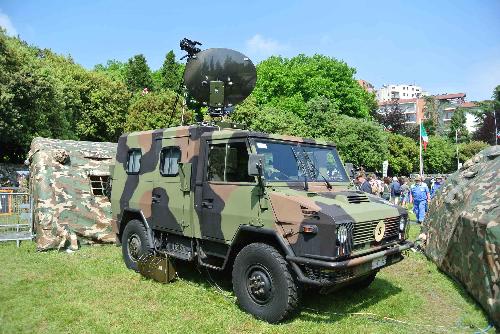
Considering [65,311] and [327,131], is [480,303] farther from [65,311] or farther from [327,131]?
[327,131]

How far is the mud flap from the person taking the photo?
7125 mm

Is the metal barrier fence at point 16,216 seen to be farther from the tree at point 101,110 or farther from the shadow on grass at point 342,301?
the tree at point 101,110

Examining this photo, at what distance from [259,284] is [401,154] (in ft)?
144

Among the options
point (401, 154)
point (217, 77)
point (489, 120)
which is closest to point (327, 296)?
point (217, 77)

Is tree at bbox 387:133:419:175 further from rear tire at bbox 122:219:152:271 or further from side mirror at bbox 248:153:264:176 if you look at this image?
side mirror at bbox 248:153:264:176

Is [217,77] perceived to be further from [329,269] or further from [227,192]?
[329,269]

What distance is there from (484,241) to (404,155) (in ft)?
141

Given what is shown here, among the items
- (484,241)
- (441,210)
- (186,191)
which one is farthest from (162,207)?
(441,210)

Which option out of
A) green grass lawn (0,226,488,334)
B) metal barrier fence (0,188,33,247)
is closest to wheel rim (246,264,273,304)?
green grass lawn (0,226,488,334)

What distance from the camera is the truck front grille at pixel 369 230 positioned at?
525cm

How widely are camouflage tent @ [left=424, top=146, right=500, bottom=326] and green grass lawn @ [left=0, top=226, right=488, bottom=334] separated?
0.34 m

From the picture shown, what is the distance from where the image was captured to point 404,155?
4656cm

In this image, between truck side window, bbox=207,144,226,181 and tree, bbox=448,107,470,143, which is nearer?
truck side window, bbox=207,144,226,181

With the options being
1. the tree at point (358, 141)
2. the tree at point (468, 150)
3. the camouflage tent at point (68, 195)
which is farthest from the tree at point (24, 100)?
the tree at point (468, 150)
